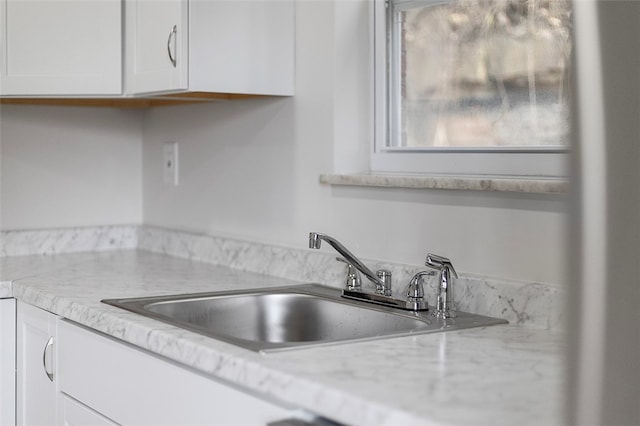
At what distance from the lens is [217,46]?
2252 millimetres

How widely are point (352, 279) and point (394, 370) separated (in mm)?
717

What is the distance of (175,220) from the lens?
2.97 meters

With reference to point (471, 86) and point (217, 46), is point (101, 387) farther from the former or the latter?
point (471, 86)

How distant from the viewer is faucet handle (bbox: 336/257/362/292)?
2.00 m

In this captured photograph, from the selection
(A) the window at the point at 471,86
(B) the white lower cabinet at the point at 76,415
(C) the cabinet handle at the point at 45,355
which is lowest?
(B) the white lower cabinet at the point at 76,415

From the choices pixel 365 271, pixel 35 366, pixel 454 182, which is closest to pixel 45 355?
pixel 35 366

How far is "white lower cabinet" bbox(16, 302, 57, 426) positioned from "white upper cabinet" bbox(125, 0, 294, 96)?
65cm

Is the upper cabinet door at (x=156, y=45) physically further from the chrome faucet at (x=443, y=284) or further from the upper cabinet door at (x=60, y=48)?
the chrome faucet at (x=443, y=284)

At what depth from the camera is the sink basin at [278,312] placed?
1884mm

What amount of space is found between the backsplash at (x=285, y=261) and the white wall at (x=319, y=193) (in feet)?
0.15

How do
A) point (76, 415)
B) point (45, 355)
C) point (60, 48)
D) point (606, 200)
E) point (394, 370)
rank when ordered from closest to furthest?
point (606, 200)
point (394, 370)
point (76, 415)
point (45, 355)
point (60, 48)

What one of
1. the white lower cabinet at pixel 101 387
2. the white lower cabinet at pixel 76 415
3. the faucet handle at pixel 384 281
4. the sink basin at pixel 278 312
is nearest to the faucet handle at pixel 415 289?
the sink basin at pixel 278 312

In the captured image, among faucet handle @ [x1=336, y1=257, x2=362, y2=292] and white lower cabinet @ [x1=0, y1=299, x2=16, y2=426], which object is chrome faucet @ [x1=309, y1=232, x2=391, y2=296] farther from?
white lower cabinet @ [x1=0, y1=299, x2=16, y2=426]

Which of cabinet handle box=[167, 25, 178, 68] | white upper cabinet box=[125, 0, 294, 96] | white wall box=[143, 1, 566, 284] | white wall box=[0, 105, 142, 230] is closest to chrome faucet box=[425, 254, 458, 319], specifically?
white wall box=[143, 1, 566, 284]
